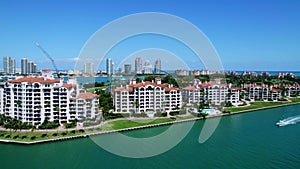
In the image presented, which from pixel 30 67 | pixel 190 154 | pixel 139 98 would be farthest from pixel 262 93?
pixel 30 67

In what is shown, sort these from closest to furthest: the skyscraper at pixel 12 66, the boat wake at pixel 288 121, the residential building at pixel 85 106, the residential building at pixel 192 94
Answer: the residential building at pixel 85 106 → the boat wake at pixel 288 121 → the residential building at pixel 192 94 → the skyscraper at pixel 12 66

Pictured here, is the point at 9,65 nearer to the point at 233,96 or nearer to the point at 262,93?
the point at 233,96

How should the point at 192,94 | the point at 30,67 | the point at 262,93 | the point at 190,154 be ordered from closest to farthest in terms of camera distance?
the point at 190,154 < the point at 192,94 < the point at 262,93 < the point at 30,67

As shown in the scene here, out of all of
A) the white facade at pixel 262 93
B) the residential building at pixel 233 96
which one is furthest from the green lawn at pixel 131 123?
the white facade at pixel 262 93

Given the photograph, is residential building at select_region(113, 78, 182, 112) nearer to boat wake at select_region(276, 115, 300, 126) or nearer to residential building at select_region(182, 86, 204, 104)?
residential building at select_region(182, 86, 204, 104)

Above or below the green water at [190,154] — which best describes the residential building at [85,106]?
above

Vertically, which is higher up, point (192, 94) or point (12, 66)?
point (12, 66)

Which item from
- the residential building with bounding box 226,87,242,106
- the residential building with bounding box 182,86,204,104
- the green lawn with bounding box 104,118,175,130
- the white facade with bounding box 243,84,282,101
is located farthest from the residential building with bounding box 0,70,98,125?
the white facade with bounding box 243,84,282,101

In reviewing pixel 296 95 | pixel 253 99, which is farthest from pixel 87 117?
pixel 296 95

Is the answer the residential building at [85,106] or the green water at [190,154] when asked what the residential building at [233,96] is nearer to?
the green water at [190,154]
